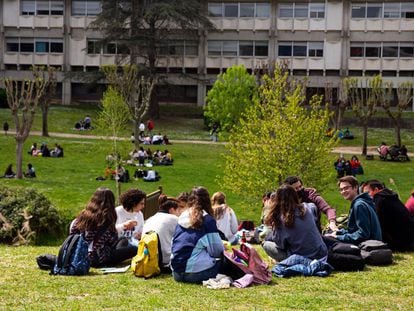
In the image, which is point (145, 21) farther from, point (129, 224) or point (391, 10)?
point (129, 224)

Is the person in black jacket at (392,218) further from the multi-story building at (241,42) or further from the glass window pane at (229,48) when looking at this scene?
the glass window pane at (229,48)

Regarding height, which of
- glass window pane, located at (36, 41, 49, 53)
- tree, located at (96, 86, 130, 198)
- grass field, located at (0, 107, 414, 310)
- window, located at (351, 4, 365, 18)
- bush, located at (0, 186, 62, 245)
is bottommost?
bush, located at (0, 186, 62, 245)

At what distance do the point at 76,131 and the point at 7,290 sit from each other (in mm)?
39248

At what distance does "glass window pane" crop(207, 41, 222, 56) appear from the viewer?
200ft

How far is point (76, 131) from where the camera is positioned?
4688cm

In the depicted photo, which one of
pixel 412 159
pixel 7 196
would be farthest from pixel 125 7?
pixel 7 196

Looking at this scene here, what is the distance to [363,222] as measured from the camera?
34.5ft

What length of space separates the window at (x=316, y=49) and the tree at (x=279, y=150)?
38.2 meters

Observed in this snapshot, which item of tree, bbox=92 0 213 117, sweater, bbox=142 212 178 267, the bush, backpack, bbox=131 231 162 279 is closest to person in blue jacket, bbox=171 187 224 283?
backpack, bbox=131 231 162 279

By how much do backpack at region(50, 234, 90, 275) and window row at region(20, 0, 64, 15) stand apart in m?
54.8

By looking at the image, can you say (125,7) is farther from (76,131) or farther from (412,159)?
(412,159)

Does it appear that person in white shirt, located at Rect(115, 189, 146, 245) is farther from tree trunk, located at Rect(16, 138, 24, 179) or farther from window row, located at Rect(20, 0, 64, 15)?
window row, located at Rect(20, 0, 64, 15)

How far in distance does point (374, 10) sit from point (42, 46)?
28.0 m

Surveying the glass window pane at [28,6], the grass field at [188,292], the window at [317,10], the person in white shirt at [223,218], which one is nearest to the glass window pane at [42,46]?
the glass window pane at [28,6]
